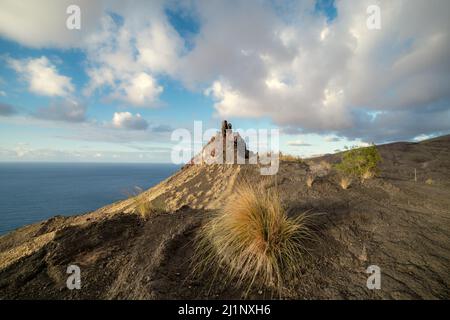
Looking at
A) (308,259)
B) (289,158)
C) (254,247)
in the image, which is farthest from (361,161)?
(254,247)

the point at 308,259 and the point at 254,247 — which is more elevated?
the point at 254,247

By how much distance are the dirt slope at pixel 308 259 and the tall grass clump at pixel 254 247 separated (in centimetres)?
20

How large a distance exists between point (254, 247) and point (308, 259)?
883mm

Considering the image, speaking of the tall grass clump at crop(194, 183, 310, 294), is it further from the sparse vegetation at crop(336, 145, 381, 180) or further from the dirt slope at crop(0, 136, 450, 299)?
the sparse vegetation at crop(336, 145, 381, 180)

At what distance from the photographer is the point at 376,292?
9.57 feet

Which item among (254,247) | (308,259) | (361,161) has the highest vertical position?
(361,161)

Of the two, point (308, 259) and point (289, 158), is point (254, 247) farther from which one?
point (289, 158)

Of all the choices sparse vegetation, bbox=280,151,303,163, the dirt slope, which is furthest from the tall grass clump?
sparse vegetation, bbox=280,151,303,163

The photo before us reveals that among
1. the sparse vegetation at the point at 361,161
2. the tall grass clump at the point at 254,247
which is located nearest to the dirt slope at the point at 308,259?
the tall grass clump at the point at 254,247

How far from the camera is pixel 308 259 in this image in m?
3.53

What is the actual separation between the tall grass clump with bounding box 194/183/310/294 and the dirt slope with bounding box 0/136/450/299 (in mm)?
195

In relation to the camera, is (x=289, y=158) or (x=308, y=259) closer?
(x=308, y=259)
